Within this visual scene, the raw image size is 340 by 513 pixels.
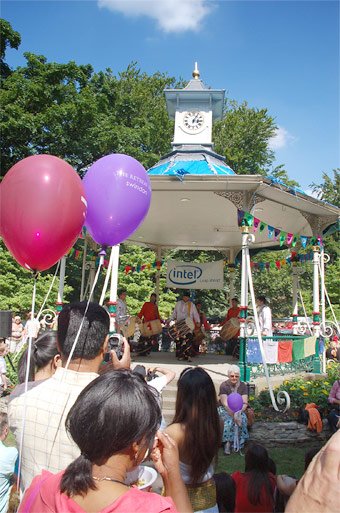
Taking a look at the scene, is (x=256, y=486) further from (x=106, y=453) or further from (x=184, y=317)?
(x=184, y=317)

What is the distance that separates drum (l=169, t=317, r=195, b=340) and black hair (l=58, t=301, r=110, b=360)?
29.6ft

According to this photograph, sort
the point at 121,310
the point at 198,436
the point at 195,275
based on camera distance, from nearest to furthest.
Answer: the point at 198,436 < the point at 121,310 < the point at 195,275

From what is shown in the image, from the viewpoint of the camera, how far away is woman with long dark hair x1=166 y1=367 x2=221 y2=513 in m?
2.51

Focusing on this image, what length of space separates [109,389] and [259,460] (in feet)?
7.37

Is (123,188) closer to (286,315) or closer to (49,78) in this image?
(49,78)

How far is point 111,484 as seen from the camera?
56.8 inches

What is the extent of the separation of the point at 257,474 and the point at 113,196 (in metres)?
2.43

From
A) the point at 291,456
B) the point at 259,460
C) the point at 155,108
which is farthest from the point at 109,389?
the point at 155,108

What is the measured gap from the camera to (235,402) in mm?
6684

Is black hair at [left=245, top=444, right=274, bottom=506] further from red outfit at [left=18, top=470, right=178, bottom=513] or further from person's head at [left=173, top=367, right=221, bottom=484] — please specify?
red outfit at [left=18, top=470, right=178, bottom=513]

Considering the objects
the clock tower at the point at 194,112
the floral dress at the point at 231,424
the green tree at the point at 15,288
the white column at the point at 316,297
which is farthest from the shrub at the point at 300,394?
the green tree at the point at 15,288

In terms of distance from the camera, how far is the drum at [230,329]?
12336 mm

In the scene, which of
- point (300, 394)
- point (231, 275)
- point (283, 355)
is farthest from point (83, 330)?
point (231, 275)

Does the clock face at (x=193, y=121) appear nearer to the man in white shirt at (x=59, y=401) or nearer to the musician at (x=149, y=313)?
the musician at (x=149, y=313)
